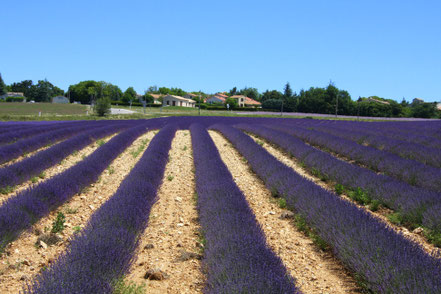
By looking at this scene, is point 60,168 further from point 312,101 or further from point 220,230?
point 312,101

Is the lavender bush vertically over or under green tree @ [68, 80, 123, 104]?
under

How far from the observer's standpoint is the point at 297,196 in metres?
5.36

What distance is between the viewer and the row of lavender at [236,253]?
2.45m

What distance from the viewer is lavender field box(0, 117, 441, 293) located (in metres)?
2.75

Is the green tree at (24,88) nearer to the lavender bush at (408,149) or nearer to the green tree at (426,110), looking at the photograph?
the green tree at (426,110)

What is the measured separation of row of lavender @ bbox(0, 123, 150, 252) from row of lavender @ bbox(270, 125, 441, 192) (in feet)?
20.0

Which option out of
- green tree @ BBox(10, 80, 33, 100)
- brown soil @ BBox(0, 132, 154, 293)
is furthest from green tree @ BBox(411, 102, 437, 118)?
green tree @ BBox(10, 80, 33, 100)

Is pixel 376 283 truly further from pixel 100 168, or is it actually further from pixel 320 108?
pixel 320 108

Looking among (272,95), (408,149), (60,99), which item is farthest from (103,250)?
(60,99)

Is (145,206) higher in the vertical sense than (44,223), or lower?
higher

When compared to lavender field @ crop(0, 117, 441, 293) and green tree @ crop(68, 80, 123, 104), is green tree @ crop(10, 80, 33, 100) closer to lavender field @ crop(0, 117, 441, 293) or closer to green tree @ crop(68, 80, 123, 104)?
green tree @ crop(68, 80, 123, 104)

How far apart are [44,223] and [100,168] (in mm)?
3111

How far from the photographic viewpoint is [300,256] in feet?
12.7

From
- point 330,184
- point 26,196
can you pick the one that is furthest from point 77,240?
point 330,184
